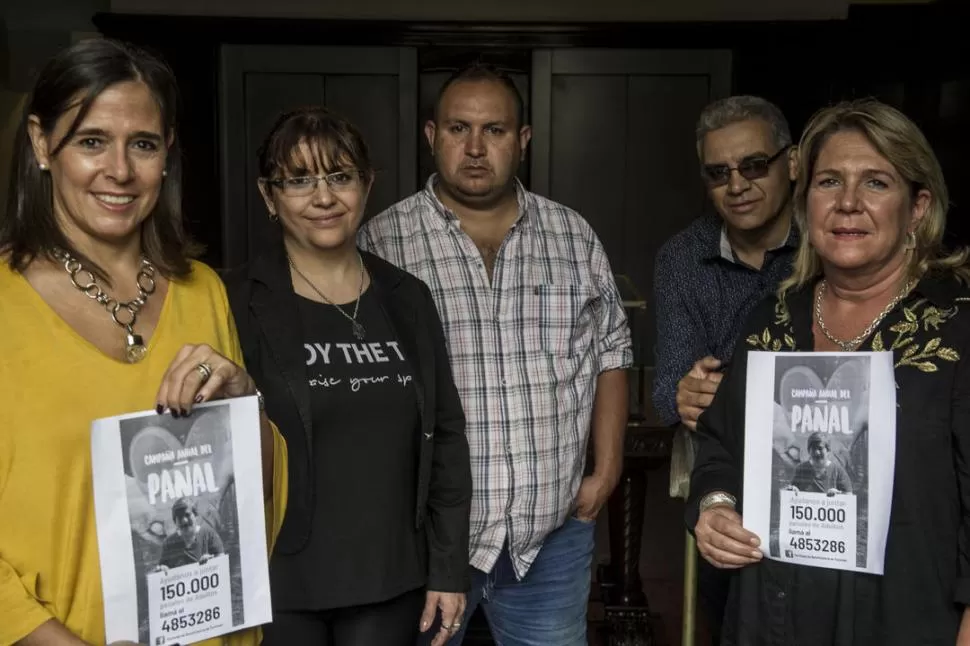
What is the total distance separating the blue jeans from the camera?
2.18m

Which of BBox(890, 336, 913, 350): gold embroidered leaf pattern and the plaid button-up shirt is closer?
BBox(890, 336, 913, 350): gold embroidered leaf pattern

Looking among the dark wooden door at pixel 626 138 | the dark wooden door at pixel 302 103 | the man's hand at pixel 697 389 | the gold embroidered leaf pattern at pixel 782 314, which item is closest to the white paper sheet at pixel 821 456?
the gold embroidered leaf pattern at pixel 782 314

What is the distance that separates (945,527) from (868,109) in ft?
2.28

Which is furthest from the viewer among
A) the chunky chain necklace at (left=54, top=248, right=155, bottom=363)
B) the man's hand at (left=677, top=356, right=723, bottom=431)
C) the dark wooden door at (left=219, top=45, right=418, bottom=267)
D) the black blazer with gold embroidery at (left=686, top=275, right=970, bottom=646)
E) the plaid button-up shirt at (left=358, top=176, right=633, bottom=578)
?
the dark wooden door at (left=219, top=45, right=418, bottom=267)

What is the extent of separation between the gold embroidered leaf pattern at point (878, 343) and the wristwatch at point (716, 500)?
0.37 metres

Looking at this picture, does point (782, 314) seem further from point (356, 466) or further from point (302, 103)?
point (302, 103)

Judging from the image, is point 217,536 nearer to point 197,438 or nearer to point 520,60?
point 197,438

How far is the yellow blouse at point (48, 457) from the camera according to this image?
48.1 inches

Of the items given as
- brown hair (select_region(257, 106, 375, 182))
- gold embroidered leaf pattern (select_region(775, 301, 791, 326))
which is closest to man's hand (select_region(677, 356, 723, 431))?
gold embroidered leaf pattern (select_region(775, 301, 791, 326))

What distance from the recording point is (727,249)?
7.16 feet

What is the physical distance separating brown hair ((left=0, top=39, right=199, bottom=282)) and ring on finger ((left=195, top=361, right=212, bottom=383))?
206 mm

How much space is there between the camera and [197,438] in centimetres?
131

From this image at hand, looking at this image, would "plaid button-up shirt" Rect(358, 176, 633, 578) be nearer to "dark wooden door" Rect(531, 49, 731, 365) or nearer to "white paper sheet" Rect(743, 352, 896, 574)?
"white paper sheet" Rect(743, 352, 896, 574)

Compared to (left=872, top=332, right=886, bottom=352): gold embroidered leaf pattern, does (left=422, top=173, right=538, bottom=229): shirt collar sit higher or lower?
higher
